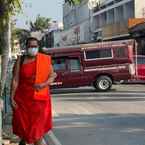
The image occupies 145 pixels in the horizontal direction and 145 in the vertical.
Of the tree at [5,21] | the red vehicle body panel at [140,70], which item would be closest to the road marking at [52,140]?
the tree at [5,21]

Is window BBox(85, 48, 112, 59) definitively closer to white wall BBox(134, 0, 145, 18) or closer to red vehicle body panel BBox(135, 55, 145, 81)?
red vehicle body panel BBox(135, 55, 145, 81)

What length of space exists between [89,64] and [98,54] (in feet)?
2.21

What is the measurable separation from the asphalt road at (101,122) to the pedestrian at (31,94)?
141 inches

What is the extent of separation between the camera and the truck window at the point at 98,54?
3189 cm

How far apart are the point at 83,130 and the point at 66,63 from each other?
16.6 meters

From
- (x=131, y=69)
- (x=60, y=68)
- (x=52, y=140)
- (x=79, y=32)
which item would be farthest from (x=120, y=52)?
(x=79, y=32)

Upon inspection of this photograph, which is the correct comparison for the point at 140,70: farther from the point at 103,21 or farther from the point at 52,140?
the point at 103,21

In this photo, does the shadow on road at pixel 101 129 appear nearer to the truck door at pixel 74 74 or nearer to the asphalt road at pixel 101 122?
the asphalt road at pixel 101 122

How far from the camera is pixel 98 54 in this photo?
31984 mm

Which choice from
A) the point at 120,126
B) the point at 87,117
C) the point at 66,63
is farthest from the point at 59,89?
the point at 120,126

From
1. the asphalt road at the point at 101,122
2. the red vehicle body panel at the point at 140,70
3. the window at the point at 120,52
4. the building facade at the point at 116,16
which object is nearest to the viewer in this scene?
the asphalt road at the point at 101,122

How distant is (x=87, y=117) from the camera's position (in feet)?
61.4

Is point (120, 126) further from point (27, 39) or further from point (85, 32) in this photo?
point (85, 32)

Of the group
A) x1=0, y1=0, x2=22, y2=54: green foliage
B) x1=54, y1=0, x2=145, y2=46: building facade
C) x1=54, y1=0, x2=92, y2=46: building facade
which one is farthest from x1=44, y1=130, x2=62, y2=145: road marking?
x1=54, y1=0, x2=92, y2=46: building facade
